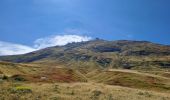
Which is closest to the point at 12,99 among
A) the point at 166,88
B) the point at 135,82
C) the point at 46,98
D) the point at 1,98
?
the point at 1,98

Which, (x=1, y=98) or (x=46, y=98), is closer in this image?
(x=1, y=98)

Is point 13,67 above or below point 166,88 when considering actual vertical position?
above

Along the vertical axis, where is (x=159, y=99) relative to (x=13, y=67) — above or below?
below

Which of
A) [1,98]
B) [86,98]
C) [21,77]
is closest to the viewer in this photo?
[1,98]

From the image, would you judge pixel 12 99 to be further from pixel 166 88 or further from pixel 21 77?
pixel 166 88

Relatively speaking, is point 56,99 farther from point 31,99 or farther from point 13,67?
point 13,67

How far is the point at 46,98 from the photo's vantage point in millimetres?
33625

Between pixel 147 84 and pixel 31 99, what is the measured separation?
2506 inches

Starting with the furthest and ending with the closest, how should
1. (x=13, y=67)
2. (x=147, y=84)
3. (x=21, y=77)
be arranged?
(x=13, y=67) < (x=147, y=84) < (x=21, y=77)

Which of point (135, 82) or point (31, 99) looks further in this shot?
point (135, 82)

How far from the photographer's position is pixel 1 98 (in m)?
30.5

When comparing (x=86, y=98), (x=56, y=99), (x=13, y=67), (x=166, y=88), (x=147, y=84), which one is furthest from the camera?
(x=13, y=67)

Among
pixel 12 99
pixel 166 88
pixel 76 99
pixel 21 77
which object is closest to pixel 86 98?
pixel 76 99

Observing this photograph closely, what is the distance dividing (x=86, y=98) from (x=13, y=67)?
102256 millimetres
